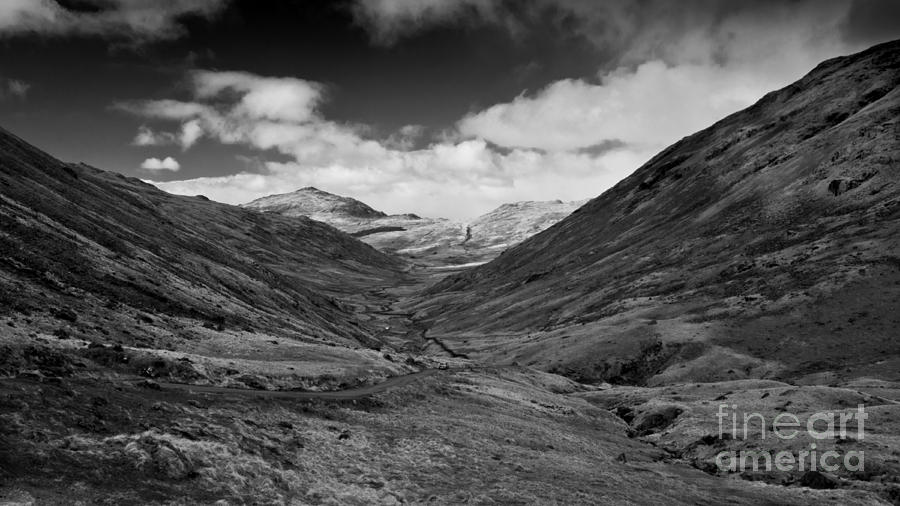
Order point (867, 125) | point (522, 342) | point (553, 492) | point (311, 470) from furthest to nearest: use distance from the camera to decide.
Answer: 1. point (867, 125)
2. point (522, 342)
3. point (553, 492)
4. point (311, 470)

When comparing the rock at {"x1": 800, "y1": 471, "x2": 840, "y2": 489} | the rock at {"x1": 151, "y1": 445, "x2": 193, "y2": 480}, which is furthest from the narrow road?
the rock at {"x1": 800, "y1": 471, "x2": 840, "y2": 489}

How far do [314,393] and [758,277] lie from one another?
106422 mm

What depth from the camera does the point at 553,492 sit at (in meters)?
33.6

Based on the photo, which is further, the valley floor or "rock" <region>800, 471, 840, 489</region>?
"rock" <region>800, 471, 840, 489</region>

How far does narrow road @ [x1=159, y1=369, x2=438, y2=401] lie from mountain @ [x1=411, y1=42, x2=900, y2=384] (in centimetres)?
5436

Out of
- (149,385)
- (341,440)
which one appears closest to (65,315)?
(149,385)

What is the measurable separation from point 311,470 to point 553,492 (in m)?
15.4

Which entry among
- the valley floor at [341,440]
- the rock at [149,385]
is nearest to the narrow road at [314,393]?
the valley floor at [341,440]

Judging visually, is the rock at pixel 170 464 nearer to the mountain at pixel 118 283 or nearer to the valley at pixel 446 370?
the valley at pixel 446 370

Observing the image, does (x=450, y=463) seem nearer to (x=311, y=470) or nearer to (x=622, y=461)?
(x=311, y=470)

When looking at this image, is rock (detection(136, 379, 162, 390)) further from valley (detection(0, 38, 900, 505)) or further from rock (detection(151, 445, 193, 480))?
rock (detection(151, 445, 193, 480))

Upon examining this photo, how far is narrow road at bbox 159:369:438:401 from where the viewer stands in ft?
121

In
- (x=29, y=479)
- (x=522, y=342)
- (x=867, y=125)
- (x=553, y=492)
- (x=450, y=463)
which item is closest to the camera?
(x=29, y=479)

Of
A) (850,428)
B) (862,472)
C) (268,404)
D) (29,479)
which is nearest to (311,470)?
(268,404)
